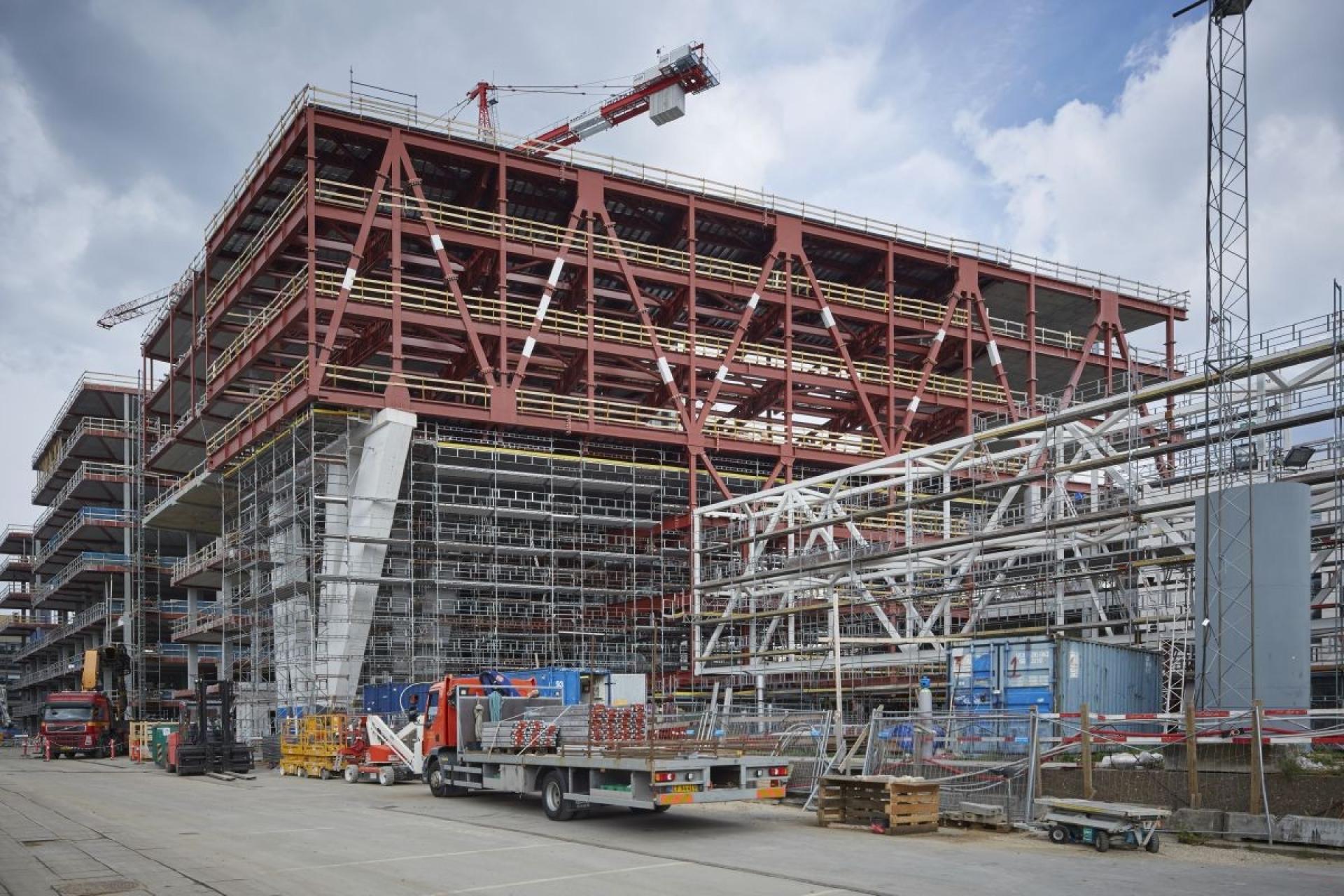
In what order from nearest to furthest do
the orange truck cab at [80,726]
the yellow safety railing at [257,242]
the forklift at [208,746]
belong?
1. the forklift at [208,746]
2. the yellow safety railing at [257,242]
3. the orange truck cab at [80,726]

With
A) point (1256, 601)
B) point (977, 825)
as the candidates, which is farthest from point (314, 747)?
point (1256, 601)

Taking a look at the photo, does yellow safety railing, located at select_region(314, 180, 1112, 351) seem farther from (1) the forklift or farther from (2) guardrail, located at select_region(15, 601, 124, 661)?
(2) guardrail, located at select_region(15, 601, 124, 661)

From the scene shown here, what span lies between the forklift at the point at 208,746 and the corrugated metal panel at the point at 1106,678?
2456cm

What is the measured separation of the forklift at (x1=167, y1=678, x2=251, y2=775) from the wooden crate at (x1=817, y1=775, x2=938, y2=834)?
75.3 ft

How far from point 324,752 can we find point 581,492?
1583 cm

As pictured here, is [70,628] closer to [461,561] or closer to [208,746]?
[461,561]

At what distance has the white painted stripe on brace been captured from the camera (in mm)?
47125

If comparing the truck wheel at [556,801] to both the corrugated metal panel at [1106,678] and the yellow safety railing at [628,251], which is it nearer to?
the corrugated metal panel at [1106,678]

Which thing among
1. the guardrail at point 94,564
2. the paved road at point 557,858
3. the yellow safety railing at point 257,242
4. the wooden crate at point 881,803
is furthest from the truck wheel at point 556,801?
the guardrail at point 94,564

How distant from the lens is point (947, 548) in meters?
34.2

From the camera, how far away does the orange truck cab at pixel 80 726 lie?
53406 millimetres

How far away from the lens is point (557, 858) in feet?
53.1

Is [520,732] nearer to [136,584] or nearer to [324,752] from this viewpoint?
[324,752]

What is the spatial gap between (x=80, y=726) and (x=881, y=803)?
46108mm
